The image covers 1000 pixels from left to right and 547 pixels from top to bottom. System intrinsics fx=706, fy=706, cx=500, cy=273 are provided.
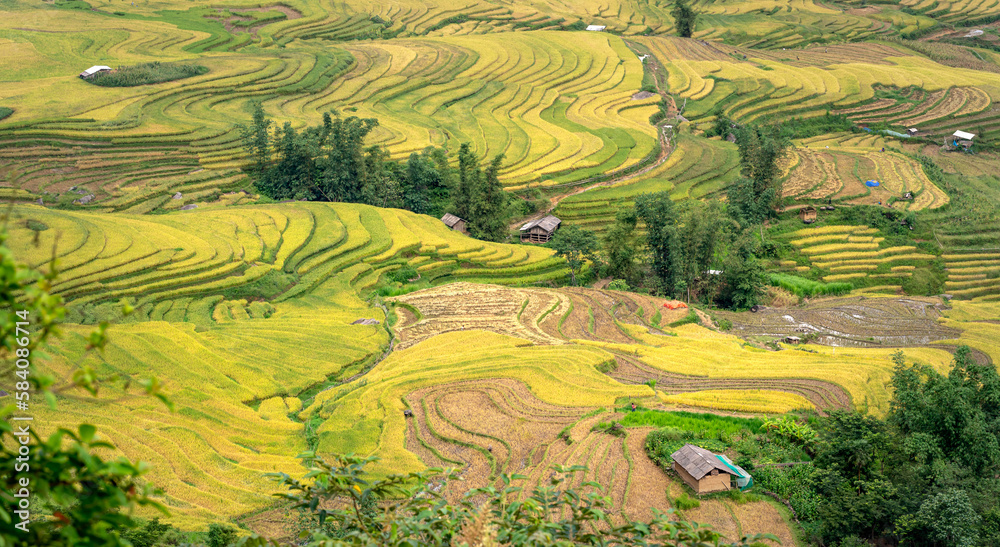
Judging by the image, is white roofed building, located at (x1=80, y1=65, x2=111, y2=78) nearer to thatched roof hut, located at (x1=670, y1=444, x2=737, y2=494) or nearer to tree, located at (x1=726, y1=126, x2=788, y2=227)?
tree, located at (x1=726, y1=126, x2=788, y2=227)

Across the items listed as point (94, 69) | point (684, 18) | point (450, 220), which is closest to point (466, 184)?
point (450, 220)

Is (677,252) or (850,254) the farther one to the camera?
(850,254)

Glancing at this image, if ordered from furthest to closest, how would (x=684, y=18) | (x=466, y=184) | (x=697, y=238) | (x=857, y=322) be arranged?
1. (x=684, y=18)
2. (x=466, y=184)
3. (x=697, y=238)
4. (x=857, y=322)

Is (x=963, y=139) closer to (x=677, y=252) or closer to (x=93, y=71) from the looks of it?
(x=677, y=252)

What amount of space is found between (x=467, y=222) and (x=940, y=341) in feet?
87.1

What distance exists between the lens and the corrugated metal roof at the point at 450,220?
45.1 meters

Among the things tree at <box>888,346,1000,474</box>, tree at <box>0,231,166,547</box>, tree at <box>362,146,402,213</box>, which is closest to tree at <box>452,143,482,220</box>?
tree at <box>362,146,402,213</box>

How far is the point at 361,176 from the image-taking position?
46.0 m

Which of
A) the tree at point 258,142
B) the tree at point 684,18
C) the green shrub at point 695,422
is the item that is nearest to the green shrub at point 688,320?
the green shrub at point 695,422

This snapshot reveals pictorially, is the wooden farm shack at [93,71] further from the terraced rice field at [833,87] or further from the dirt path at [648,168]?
the terraced rice field at [833,87]

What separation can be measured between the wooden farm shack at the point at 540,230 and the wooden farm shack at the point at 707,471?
28.6 metres

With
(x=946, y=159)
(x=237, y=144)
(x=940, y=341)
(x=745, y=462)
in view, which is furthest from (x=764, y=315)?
(x=237, y=144)

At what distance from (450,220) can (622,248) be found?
1203 centimetres

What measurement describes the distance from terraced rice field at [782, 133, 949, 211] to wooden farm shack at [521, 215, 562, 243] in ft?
55.8
